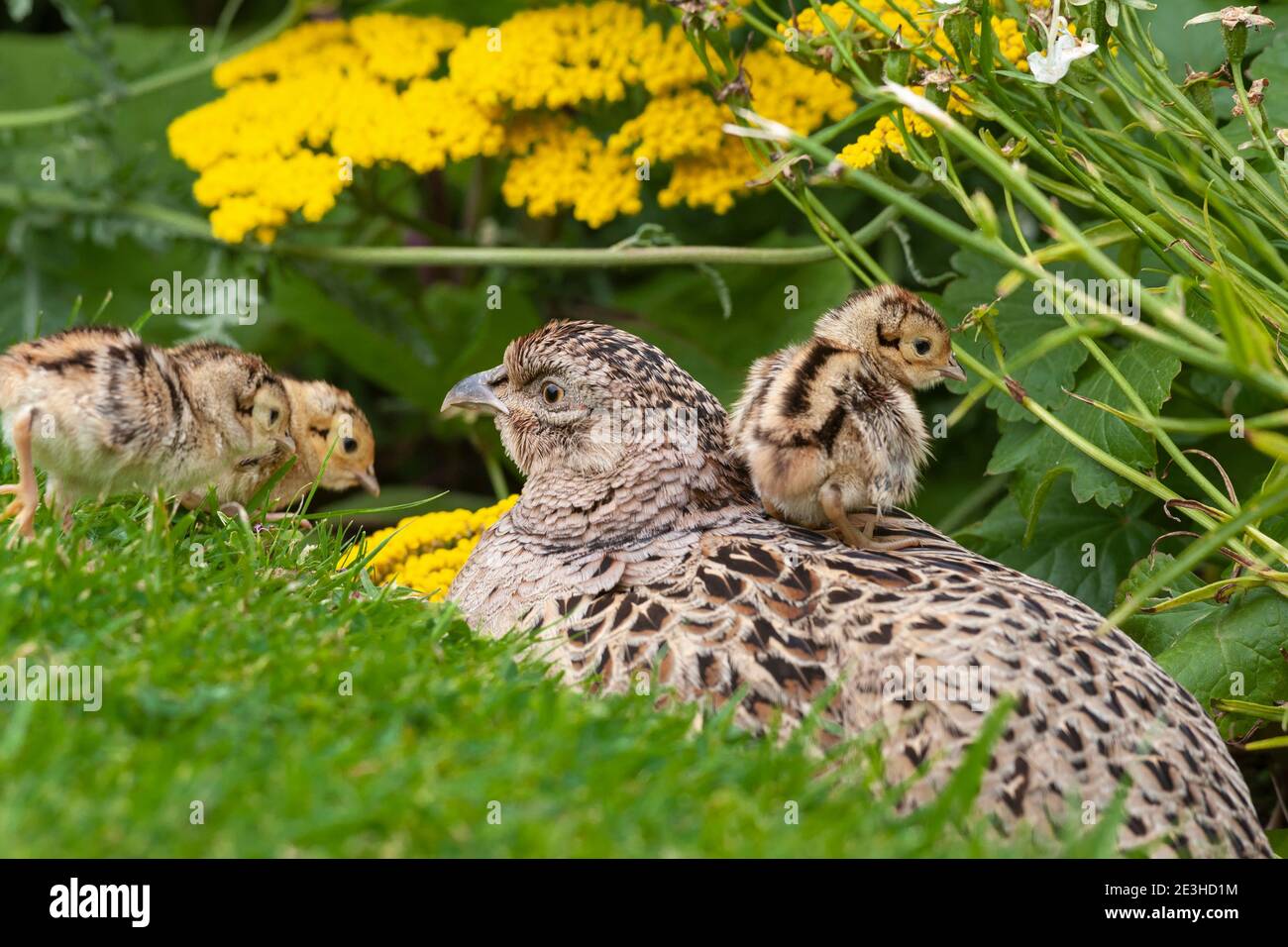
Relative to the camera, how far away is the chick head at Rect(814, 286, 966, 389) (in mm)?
3283

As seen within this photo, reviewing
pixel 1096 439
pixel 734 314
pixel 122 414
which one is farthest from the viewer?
pixel 734 314

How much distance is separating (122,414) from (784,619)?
60.2 inches

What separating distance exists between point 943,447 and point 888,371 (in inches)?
76.8

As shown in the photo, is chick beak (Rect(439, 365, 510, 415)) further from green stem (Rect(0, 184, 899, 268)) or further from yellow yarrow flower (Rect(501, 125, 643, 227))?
yellow yarrow flower (Rect(501, 125, 643, 227))

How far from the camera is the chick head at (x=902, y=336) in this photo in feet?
10.8

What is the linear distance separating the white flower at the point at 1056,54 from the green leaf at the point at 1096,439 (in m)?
0.90

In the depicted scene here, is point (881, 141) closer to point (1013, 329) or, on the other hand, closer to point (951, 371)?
point (951, 371)

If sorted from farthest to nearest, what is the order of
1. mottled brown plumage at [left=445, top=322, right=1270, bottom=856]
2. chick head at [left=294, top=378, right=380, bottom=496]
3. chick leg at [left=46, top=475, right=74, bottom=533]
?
1. chick head at [left=294, top=378, right=380, bottom=496]
2. chick leg at [left=46, top=475, right=74, bottom=533]
3. mottled brown plumage at [left=445, top=322, right=1270, bottom=856]

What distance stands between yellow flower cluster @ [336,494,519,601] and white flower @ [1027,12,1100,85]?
66.3 inches

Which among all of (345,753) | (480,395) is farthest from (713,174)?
(345,753)

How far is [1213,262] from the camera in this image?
3.14m

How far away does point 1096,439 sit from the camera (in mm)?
3607

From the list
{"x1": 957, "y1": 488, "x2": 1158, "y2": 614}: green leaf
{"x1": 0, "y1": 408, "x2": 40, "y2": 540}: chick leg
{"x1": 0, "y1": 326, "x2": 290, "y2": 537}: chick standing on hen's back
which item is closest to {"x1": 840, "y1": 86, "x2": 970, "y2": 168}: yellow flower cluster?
{"x1": 957, "y1": 488, "x2": 1158, "y2": 614}: green leaf

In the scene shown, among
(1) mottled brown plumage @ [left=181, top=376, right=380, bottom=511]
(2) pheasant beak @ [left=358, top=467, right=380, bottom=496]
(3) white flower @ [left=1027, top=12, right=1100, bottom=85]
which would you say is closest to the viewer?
(3) white flower @ [left=1027, top=12, right=1100, bottom=85]
